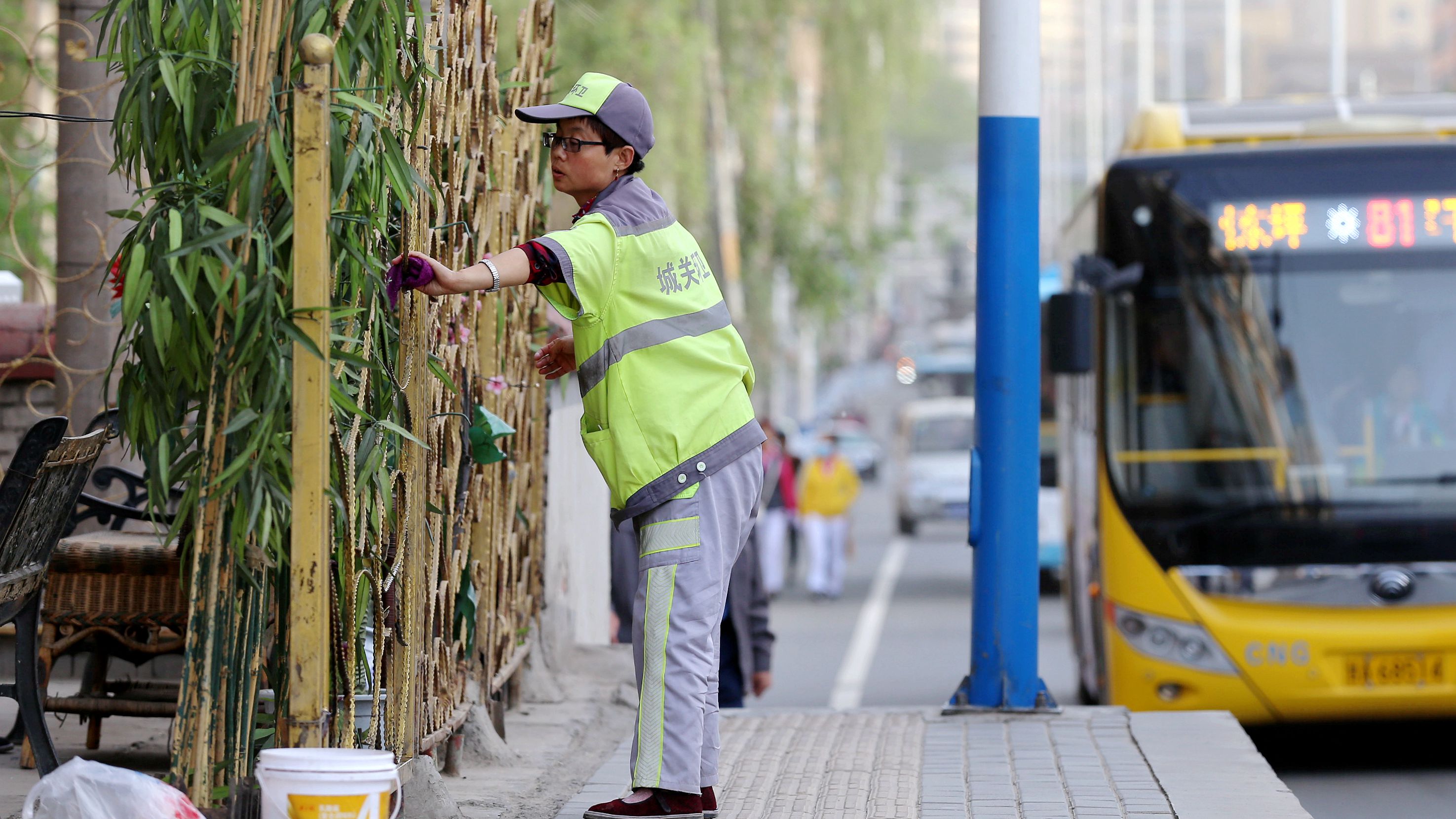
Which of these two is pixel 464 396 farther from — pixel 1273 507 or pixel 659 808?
pixel 1273 507

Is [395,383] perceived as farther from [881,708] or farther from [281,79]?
[881,708]

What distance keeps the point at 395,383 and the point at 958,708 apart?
3038 millimetres

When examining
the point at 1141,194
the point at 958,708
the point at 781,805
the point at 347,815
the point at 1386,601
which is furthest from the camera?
the point at 1141,194

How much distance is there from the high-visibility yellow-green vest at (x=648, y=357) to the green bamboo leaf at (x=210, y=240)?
849 mm

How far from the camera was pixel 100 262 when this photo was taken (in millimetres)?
6891

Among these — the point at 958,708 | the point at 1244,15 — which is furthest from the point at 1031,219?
the point at 1244,15

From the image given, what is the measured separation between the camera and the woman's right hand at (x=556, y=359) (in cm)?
486

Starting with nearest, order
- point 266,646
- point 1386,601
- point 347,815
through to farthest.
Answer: point 347,815, point 266,646, point 1386,601

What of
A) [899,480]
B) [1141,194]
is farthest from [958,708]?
[899,480]

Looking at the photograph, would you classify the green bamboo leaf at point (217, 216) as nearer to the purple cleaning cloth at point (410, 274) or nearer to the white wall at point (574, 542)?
the purple cleaning cloth at point (410, 274)

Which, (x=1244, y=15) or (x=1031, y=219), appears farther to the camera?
(x=1244, y=15)

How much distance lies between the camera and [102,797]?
3885 millimetres

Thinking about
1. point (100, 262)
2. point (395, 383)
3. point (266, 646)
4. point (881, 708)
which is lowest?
point (881, 708)

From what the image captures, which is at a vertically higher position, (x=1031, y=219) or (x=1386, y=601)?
(x=1031, y=219)
